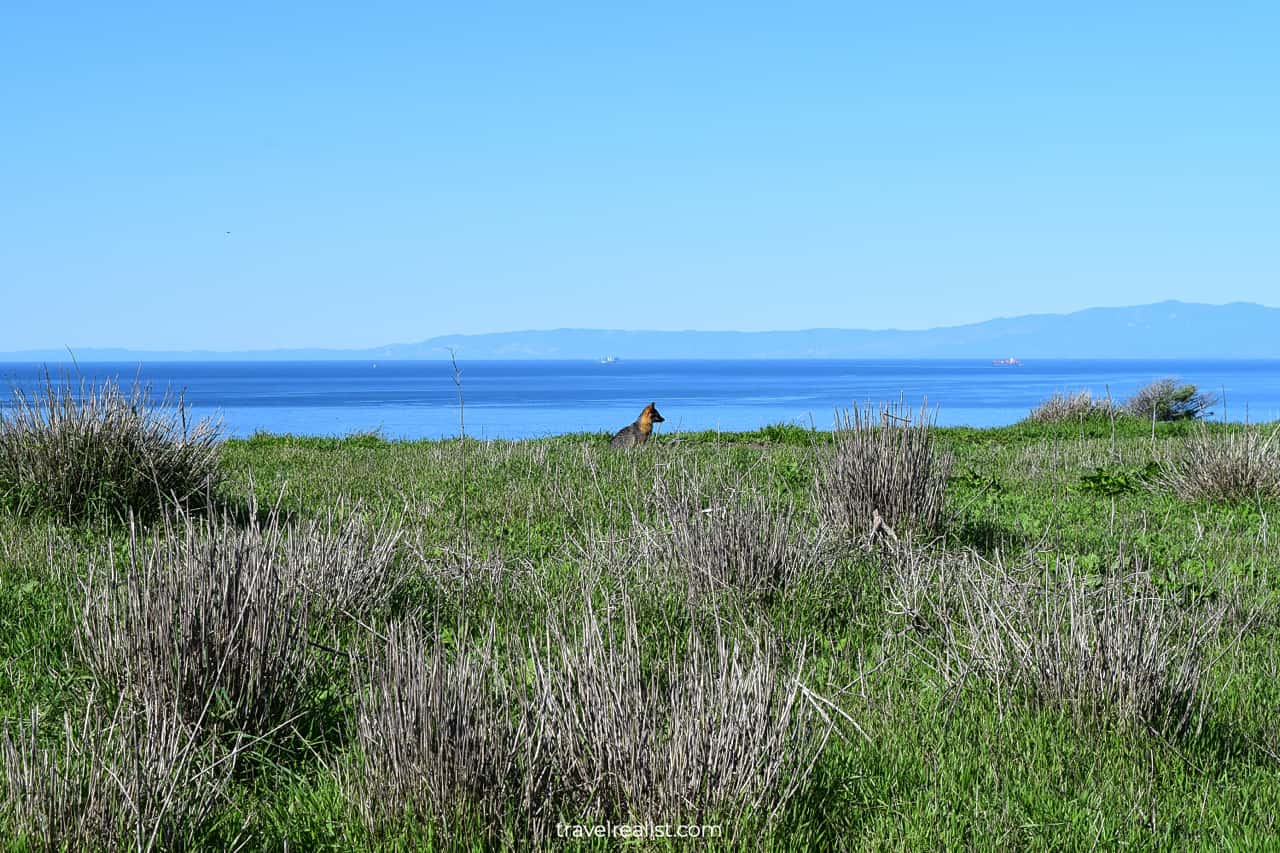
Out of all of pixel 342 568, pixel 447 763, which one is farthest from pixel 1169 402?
pixel 447 763

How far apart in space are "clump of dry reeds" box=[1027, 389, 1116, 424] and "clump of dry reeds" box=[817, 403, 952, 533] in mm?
15970

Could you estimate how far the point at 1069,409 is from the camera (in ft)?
78.8

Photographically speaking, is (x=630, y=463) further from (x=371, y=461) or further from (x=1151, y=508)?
(x=1151, y=508)

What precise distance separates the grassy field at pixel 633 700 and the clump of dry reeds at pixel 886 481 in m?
1.20

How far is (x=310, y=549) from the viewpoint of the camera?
215 inches

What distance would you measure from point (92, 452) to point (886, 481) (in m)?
6.10

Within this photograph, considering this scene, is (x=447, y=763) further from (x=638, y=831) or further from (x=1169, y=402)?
(x=1169, y=402)

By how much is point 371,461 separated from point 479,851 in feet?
34.9

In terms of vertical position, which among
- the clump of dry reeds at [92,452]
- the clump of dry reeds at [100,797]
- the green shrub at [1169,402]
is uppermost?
the clump of dry reeds at [92,452]

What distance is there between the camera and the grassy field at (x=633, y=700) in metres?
3.22

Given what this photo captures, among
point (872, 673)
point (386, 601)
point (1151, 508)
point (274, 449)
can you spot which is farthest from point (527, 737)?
point (274, 449)

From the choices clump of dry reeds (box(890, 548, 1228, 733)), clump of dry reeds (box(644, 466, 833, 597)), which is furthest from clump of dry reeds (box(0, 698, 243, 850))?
clump of dry reeds (box(644, 466, 833, 597))

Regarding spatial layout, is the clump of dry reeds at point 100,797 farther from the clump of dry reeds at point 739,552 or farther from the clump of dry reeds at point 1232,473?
the clump of dry reeds at point 1232,473

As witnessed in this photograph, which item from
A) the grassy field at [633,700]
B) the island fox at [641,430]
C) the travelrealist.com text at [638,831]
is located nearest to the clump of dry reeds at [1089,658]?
the grassy field at [633,700]
